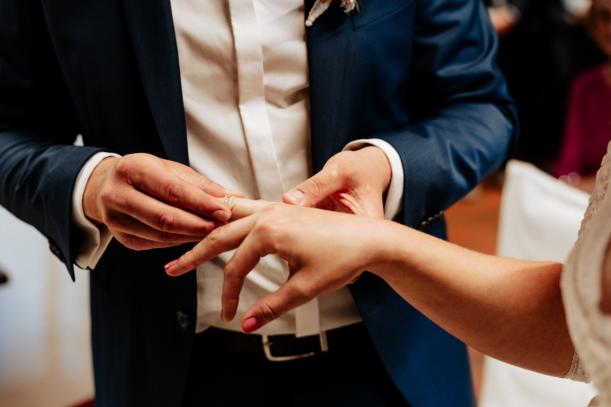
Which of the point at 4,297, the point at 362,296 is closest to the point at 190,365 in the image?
the point at 362,296

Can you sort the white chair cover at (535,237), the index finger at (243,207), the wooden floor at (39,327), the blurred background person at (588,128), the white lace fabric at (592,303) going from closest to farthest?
the white lace fabric at (592,303)
the index finger at (243,207)
the white chair cover at (535,237)
the wooden floor at (39,327)
the blurred background person at (588,128)

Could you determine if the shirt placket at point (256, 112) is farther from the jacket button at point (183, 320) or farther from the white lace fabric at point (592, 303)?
the white lace fabric at point (592, 303)

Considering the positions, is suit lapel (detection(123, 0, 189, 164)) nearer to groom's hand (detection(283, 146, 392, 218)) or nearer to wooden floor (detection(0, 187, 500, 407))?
groom's hand (detection(283, 146, 392, 218))

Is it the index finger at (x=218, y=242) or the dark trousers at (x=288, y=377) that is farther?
the dark trousers at (x=288, y=377)

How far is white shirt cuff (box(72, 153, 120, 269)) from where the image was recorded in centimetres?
85

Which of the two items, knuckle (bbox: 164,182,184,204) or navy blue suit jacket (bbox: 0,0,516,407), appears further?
navy blue suit jacket (bbox: 0,0,516,407)

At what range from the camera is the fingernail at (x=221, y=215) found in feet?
2.46

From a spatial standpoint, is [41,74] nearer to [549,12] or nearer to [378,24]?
[378,24]

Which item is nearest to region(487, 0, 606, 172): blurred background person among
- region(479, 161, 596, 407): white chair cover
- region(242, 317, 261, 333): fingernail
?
region(479, 161, 596, 407): white chair cover

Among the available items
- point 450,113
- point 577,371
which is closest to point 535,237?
point 450,113

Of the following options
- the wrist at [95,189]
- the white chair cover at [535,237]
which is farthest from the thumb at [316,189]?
the white chair cover at [535,237]

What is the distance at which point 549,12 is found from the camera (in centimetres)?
446

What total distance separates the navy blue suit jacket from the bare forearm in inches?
8.6

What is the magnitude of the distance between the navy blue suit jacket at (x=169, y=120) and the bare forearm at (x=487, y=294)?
0.72 ft
